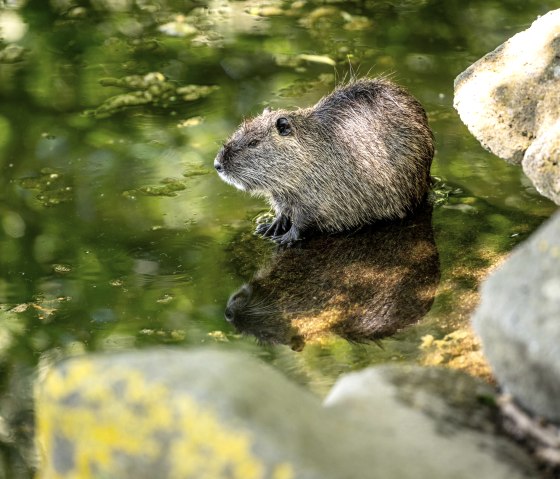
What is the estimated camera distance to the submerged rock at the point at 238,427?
8.30 feet

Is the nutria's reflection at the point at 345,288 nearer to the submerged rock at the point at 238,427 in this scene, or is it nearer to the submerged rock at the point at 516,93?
the submerged rock at the point at 516,93

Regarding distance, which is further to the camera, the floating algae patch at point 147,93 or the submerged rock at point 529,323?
the floating algae patch at point 147,93

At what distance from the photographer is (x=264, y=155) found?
571 centimetres

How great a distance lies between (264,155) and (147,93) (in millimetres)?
2012

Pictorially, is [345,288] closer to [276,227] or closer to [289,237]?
[289,237]

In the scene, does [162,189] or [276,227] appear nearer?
[276,227]

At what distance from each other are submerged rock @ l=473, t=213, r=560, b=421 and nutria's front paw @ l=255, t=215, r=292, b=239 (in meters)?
2.78

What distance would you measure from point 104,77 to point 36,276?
2.82 meters

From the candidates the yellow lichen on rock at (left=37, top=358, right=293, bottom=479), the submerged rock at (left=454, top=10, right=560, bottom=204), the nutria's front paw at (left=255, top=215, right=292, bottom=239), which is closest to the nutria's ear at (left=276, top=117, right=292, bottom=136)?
the nutria's front paw at (left=255, top=215, right=292, bottom=239)

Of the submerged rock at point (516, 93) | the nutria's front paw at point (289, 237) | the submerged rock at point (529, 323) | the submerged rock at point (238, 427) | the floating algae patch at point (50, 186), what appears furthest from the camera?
the floating algae patch at point (50, 186)

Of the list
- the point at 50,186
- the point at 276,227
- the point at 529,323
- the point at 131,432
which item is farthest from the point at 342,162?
the point at 131,432

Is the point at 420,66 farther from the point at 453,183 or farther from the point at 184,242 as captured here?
the point at 184,242

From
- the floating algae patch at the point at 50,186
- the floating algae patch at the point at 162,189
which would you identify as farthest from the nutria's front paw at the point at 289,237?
the floating algae patch at the point at 50,186

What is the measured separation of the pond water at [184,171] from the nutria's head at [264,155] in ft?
0.82
